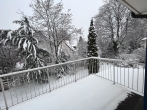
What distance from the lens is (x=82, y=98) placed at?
2648 millimetres

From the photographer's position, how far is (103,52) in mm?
12648

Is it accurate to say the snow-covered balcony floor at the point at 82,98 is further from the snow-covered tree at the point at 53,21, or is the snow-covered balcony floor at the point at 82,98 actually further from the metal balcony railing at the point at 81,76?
the snow-covered tree at the point at 53,21

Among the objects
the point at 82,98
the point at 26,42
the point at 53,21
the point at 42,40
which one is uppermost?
the point at 53,21

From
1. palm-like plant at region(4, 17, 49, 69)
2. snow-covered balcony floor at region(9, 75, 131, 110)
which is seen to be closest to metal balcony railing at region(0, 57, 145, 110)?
snow-covered balcony floor at region(9, 75, 131, 110)

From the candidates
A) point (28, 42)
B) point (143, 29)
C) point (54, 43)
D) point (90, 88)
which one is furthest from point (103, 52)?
point (90, 88)

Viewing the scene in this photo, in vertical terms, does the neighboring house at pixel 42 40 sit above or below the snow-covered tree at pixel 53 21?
below

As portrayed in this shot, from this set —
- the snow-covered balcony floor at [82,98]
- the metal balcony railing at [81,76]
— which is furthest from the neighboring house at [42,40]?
the snow-covered balcony floor at [82,98]

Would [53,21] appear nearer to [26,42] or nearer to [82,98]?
[26,42]

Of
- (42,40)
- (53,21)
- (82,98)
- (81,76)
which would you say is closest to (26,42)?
(42,40)

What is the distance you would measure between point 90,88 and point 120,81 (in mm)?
1017

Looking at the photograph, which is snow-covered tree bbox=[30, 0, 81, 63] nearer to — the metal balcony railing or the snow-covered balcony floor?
the metal balcony railing

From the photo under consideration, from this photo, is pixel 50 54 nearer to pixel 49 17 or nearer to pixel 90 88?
pixel 49 17

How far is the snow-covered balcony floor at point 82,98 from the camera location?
2363 mm

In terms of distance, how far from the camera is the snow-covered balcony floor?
2.36 m
